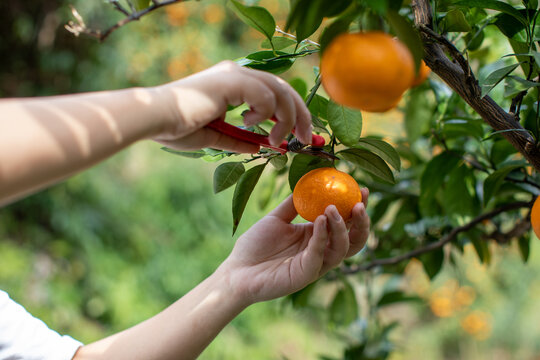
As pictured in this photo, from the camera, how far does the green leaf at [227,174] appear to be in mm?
463

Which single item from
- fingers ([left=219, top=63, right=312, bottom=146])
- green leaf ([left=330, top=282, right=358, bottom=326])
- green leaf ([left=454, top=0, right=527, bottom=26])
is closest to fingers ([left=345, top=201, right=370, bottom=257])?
fingers ([left=219, top=63, right=312, bottom=146])

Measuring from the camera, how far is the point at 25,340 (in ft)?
1.81

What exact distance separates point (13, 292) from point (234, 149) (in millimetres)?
1889

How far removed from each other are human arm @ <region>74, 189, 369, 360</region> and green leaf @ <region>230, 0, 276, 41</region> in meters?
0.19

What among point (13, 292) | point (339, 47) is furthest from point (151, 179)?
point (339, 47)

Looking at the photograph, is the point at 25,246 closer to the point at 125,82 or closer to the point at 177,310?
the point at 125,82

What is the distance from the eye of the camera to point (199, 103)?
32cm

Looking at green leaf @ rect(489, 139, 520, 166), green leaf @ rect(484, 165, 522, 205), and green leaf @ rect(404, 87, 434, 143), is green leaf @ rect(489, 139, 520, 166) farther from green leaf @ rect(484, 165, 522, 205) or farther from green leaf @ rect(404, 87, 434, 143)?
green leaf @ rect(404, 87, 434, 143)

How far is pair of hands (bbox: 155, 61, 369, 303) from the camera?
0.33 meters

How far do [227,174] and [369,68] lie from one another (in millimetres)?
230

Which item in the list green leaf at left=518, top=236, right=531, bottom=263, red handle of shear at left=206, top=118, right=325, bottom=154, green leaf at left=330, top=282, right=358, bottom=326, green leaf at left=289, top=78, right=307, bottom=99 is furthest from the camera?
green leaf at left=330, top=282, right=358, bottom=326

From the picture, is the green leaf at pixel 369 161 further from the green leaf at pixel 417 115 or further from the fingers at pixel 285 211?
the green leaf at pixel 417 115

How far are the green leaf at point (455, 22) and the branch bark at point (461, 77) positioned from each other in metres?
0.04

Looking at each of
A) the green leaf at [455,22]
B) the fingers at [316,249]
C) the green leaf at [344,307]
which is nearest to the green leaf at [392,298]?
the green leaf at [344,307]
